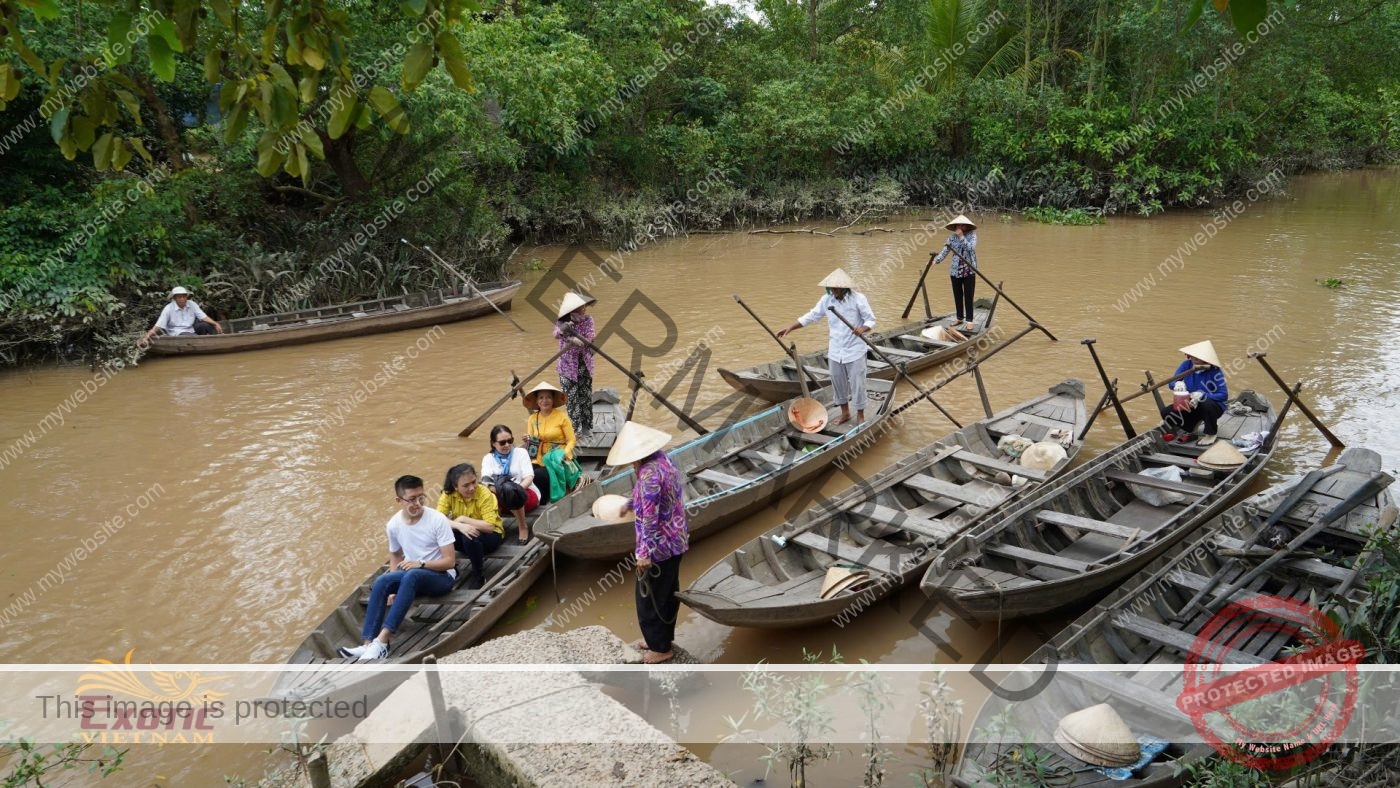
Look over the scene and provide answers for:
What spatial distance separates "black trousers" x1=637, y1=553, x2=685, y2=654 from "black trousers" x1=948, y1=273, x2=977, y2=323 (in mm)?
7190

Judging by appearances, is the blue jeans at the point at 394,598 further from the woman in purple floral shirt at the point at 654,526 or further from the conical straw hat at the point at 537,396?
the conical straw hat at the point at 537,396

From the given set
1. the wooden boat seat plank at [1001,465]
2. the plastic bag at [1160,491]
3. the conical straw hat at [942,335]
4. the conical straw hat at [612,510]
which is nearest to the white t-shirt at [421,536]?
the conical straw hat at [612,510]

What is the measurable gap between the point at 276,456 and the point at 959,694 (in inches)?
251

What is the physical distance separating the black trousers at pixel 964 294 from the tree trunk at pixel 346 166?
911cm

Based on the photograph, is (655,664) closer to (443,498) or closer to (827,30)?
(443,498)

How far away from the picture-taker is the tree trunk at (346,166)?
1309cm

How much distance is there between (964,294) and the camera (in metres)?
10.9

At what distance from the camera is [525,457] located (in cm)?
599

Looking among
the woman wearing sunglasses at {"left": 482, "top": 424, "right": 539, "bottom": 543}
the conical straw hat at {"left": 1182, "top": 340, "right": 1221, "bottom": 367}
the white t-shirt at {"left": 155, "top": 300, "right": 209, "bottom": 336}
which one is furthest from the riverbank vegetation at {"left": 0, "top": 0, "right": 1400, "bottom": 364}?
the woman wearing sunglasses at {"left": 482, "top": 424, "right": 539, "bottom": 543}

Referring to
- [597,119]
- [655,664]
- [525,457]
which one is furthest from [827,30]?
[655,664]

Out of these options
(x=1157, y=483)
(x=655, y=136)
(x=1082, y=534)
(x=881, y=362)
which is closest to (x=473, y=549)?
(x=1082, y=534)

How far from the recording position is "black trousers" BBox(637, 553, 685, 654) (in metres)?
4.61

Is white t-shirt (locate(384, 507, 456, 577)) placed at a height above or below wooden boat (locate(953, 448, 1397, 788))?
above

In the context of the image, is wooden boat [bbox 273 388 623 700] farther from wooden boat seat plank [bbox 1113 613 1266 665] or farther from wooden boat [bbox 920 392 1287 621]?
wooden boat seat plank [bbox 1113 613 1266 665]
